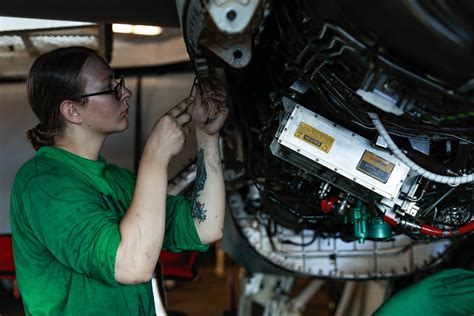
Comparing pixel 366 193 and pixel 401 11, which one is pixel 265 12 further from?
pixel 366 193

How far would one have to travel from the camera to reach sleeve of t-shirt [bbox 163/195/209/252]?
1.76 meters

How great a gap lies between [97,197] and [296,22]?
0.64 meters

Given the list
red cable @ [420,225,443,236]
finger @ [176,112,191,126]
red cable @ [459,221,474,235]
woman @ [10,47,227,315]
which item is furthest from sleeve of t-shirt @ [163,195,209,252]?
red cable @ [459,221,474,235]

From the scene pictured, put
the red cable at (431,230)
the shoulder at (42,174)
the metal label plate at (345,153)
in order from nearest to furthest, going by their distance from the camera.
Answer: the shoulder at (42,174) < the metal label plate at (345,153) < the red cable at (431,230)

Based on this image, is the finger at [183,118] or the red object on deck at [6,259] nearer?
the finger at [183,118]

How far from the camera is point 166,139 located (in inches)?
59.6

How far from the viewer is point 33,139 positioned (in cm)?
168

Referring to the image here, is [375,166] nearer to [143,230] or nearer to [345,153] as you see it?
[345,153]

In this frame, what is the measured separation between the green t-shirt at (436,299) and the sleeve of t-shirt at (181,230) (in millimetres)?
672

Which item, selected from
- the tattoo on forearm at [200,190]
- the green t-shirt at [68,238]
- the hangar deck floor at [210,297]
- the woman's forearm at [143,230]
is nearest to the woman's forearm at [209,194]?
the tattoo on forearm at [200,190]

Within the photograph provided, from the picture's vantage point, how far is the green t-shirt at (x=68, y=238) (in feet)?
4.46

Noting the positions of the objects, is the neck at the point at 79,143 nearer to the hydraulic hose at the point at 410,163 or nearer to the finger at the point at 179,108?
the finger at the point at 179,108

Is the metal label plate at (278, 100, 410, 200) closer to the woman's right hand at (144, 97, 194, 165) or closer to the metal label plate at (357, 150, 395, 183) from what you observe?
the metal label plate at (357, 150, 395, 183)

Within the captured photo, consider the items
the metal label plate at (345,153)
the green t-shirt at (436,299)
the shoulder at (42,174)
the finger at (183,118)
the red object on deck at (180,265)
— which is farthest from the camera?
the red object on deck at (180,265)
